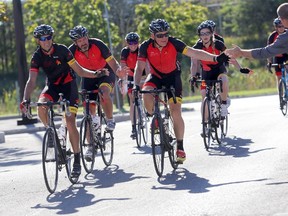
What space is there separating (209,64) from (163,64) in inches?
146

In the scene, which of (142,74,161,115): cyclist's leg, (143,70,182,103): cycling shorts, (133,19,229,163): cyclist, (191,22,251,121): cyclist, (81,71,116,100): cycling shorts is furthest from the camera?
(191,22,251,121): cyclist

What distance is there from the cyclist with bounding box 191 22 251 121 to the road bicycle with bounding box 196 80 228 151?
113 mm

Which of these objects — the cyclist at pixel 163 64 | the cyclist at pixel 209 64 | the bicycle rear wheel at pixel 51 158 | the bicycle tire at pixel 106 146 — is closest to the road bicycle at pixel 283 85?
the cyclist at pixel 209 64

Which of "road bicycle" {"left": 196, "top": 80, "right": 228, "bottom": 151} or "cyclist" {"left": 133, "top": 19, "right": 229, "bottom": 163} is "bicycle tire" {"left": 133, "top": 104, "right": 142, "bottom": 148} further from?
"cyclist" {"left": 133, "top": 19, "right": 229, "bottom": 163}

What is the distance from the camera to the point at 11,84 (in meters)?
63.2

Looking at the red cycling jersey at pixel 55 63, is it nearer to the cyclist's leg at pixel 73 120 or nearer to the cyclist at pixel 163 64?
the cyclist's leg at pixel 73 120

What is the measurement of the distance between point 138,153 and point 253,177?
14.8 feet

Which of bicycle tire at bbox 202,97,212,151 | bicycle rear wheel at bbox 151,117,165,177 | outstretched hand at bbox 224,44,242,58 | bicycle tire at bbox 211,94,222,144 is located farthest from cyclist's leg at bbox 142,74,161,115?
bicycle tire at bbox 211,94,222,144

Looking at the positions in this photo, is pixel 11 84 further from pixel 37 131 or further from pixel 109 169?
pixel 109 169

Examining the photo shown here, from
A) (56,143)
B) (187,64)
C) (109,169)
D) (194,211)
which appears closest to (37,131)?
(109,169)

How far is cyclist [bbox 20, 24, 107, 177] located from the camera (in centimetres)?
1257

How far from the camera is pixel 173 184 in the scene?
38.8ft

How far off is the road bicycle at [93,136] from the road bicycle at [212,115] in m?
1.78

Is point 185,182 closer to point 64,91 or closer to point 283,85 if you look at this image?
point 64,91
